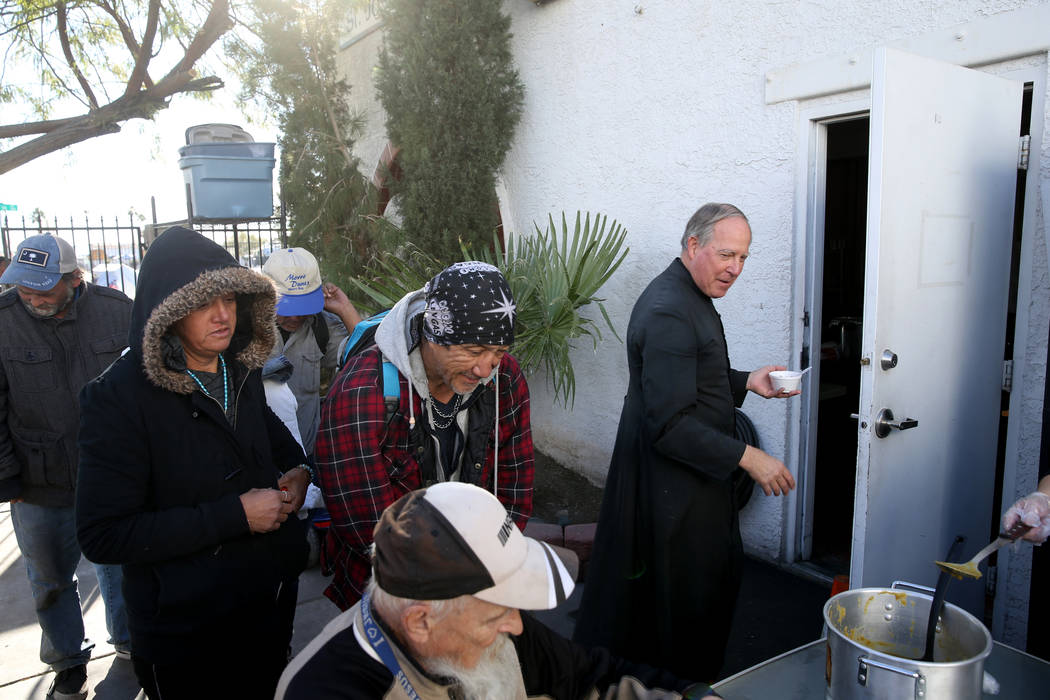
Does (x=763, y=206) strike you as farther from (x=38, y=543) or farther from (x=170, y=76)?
(x=170, y=76)

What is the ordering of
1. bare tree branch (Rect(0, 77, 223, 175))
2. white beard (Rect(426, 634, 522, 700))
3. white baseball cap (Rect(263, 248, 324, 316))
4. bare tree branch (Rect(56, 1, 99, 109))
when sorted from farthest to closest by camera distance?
bare tree branch (Rect(56, 1, 99, 109)) < bare tree branch (Rect(0, 77, 223, 175)) < white baseball cap (Rect(263, 248, 324, 316)) < white beard (Rect(426, 634, 522, 700))

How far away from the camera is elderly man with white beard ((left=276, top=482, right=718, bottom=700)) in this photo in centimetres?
123

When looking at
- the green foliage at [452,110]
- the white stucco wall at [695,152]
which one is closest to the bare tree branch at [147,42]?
the green foliage at [452,110]

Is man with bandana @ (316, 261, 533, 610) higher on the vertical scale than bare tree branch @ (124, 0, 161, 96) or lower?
lower

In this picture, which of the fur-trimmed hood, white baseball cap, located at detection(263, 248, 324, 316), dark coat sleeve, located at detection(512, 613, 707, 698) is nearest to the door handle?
dark coat sleeve, located at detection(512, 613, 707, 698)

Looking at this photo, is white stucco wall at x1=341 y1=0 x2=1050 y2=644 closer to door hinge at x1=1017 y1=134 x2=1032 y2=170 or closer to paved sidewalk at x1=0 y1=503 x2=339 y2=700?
door hinge at x1=1017 y1=134 x2=1032 y2=170

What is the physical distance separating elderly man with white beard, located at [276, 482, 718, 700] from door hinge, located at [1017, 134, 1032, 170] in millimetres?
2657

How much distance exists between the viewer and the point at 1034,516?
5.86 ft

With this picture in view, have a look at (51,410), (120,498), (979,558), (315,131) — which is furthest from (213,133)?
(979,558)

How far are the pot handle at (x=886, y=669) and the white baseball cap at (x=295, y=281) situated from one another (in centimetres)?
291

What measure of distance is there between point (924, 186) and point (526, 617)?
204 centimetres

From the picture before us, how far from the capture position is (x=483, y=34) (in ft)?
18.2

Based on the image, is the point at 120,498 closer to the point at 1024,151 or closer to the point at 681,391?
the point at 681,391

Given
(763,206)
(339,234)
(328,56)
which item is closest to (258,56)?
(328,56)
